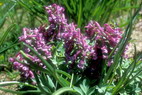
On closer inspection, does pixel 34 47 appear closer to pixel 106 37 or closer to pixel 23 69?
pixel 23 69

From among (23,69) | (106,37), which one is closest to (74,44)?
(106,37)

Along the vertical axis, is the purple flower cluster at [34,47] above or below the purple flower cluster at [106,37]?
above

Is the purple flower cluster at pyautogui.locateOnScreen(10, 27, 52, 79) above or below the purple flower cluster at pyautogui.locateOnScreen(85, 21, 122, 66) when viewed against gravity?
above

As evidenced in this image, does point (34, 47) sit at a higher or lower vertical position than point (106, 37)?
higher

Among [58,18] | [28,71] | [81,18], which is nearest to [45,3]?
[81,18]

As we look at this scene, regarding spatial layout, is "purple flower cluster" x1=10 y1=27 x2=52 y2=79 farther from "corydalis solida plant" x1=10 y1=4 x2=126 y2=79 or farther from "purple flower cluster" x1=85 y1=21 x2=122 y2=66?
"purple flower cluster" x1=85 y1=21 x2=122 y2=66

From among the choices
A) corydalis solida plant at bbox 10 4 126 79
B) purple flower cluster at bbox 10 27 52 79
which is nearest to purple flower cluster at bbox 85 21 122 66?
corydalis solida plant at bbox 10 4 126 79

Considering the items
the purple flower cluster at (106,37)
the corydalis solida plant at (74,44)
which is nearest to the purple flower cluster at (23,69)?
the corydalis solida plant at (74,44)

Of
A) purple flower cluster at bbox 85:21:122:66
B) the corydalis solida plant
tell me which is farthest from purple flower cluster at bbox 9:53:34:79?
purple flower cluster at bbox 85:21:122:66

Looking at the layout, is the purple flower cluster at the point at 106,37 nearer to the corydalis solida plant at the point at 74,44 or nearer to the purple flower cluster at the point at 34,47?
the corydalis solida plant at the point at 74,44
